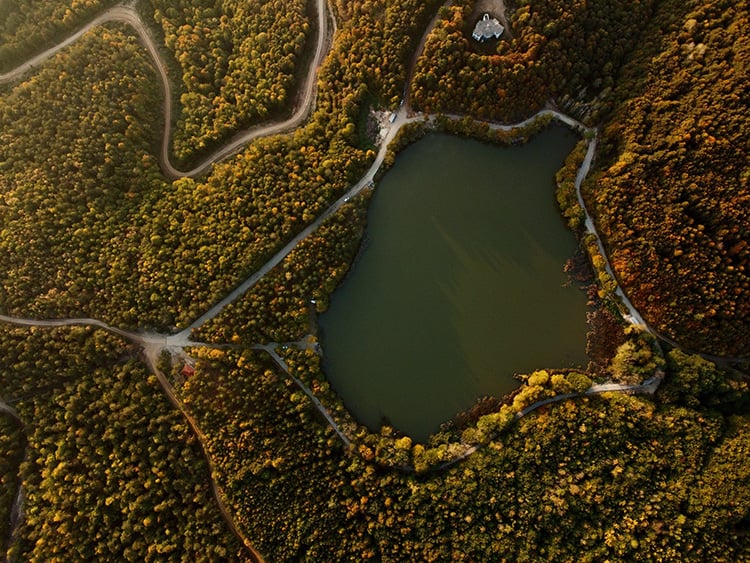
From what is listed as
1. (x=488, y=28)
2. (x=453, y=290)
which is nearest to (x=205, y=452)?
(x=453, y=290)

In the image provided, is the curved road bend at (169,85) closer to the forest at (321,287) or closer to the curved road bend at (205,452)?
the forest at (321,287)

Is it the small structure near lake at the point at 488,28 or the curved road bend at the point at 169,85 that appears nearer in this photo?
the small structure near lake at the point at 488,28

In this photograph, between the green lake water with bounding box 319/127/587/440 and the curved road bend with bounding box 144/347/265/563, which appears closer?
the curved road bend with bounding box 144/347/265/563

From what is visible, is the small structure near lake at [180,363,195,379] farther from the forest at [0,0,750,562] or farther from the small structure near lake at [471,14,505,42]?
the small structure near lake at [471,14,505,42]

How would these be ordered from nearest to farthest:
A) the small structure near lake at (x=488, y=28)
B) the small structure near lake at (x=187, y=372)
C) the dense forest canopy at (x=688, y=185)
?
1. the dense forest canopy at (x=688, y=185)
2. the small structure near lake at (x=187, y=372)
3. the small structure near lake at (x=488, y=28)

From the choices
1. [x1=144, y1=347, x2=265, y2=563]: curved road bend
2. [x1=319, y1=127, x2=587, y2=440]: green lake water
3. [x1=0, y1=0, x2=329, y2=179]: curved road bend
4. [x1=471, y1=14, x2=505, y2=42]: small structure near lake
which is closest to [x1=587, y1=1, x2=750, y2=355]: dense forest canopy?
[x1=319, y1=127, x2=587, y2=440]: green lake water

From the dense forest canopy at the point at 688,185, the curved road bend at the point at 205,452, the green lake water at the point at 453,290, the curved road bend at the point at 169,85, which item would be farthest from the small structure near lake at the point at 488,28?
the curved road bend at the point at 205,452

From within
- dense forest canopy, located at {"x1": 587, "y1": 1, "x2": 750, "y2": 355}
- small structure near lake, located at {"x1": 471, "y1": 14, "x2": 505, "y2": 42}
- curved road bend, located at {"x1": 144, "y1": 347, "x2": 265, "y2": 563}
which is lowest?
curved road bend, located at {"x1": 144, "y1": 347, "x2": 265, "y2": 563}
